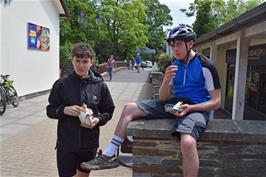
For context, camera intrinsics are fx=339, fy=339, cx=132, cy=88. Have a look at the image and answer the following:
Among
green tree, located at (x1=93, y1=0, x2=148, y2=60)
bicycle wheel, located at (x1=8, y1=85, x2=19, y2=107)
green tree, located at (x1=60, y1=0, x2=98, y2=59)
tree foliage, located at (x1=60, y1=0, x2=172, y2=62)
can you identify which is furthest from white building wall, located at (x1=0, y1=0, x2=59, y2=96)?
green tree, located at (x1=93, y1=0, x2=148, y2=60)

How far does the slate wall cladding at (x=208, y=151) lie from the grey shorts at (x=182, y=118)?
0.31 ft

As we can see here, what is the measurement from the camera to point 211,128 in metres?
2.72

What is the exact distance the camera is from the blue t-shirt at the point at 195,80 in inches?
105

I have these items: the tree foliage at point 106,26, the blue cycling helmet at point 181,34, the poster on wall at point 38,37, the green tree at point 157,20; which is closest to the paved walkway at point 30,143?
the blue cycling helmet at point 181,34

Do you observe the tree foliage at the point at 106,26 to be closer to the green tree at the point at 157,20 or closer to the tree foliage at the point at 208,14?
the tree foliage at the point at 208,14

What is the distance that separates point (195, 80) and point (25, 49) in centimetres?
1091

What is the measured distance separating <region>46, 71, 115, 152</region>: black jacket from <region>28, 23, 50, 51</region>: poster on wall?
34.4 ft

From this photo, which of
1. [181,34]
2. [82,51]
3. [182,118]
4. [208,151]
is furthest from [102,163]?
[181,34]

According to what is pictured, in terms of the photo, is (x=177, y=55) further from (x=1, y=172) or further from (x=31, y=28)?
(x=31, y=28)

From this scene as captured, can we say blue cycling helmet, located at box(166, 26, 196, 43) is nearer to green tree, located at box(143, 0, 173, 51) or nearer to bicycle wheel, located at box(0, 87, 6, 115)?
bicycle wheel, located at box(0, 87, 6, 115)

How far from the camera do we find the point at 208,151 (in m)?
2.70

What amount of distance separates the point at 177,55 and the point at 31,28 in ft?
37.0

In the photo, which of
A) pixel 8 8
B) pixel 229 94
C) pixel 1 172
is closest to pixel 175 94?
pixel 1 172

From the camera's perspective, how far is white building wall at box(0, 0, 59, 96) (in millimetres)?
11188
